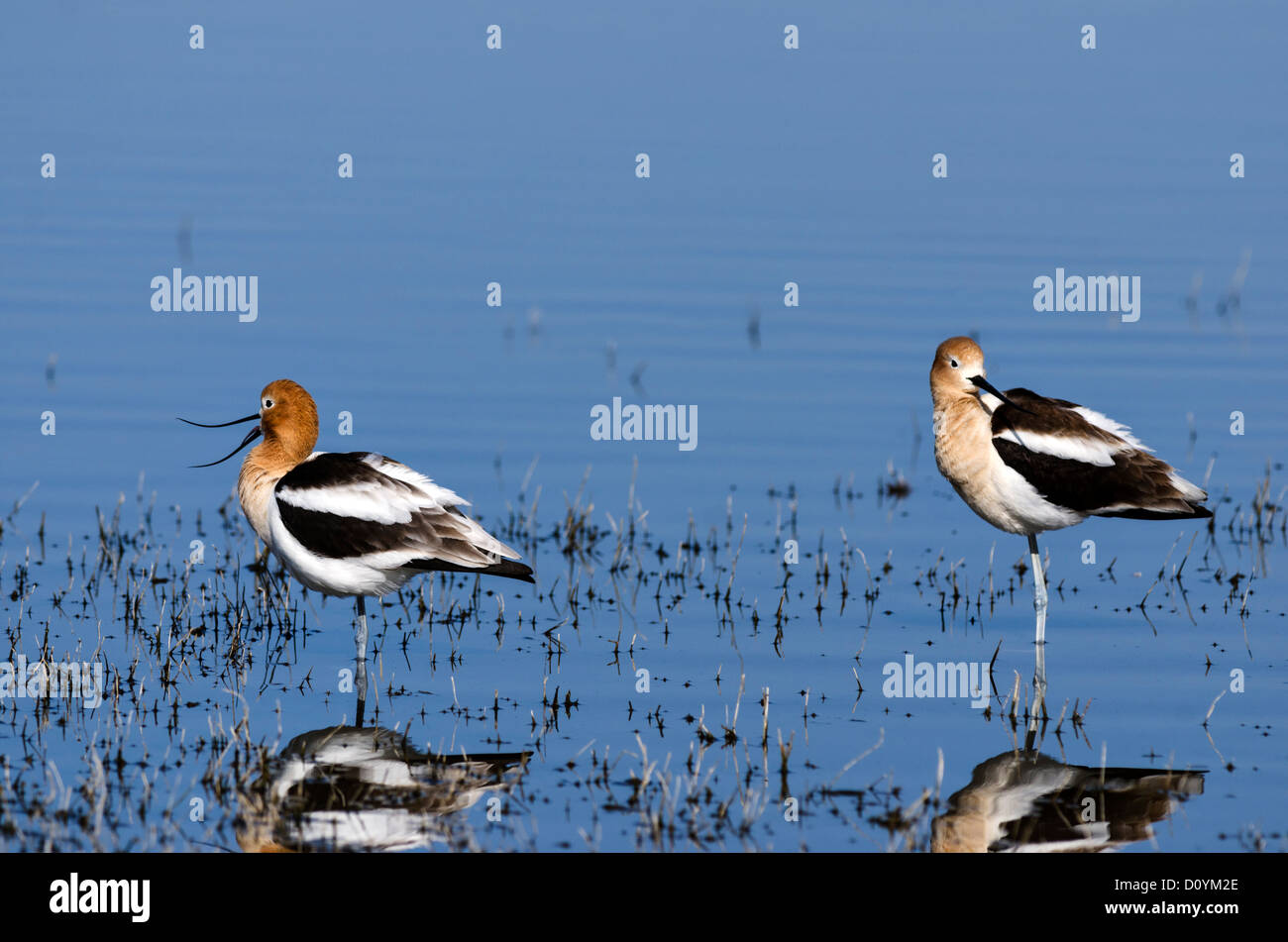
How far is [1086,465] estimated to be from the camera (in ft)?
40.8

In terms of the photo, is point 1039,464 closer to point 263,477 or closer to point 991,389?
point 991,389

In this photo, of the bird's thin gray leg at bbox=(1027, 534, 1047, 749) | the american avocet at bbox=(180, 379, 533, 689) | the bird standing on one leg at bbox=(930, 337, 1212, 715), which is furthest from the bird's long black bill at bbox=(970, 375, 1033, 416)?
the american avocet at bbox=(180, 379, 533, 689)

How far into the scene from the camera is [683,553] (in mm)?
14469

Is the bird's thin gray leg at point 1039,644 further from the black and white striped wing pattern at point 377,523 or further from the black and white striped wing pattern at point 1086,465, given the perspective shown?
the black and white striped wing pattern at point 377,523

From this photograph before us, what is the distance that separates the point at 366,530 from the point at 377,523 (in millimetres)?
88

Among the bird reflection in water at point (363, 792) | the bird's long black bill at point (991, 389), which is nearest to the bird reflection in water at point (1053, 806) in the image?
the bird reflection in water at point (363, 792)

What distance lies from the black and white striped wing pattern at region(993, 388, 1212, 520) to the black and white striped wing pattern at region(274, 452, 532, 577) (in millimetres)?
3631

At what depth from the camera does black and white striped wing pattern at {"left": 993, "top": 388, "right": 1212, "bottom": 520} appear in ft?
40.7

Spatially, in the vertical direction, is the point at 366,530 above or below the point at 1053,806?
above

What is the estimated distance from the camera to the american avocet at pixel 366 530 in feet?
36.7

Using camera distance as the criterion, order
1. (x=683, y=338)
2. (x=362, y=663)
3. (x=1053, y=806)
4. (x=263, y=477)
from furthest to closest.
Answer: (x=683, y=338), (x=263, y=477), (x=362, y=663), (x=1053, y=806)

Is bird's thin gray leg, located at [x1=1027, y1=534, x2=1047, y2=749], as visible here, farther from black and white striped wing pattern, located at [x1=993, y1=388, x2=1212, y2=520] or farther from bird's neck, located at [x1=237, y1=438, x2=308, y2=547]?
bird's neck, located at [x1=237, y1=438, x2=308, y2=547]

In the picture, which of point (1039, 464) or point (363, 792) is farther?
point (1039, 464)

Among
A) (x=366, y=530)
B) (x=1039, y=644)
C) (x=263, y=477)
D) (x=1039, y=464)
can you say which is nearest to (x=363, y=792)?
(x=366, y=530)
